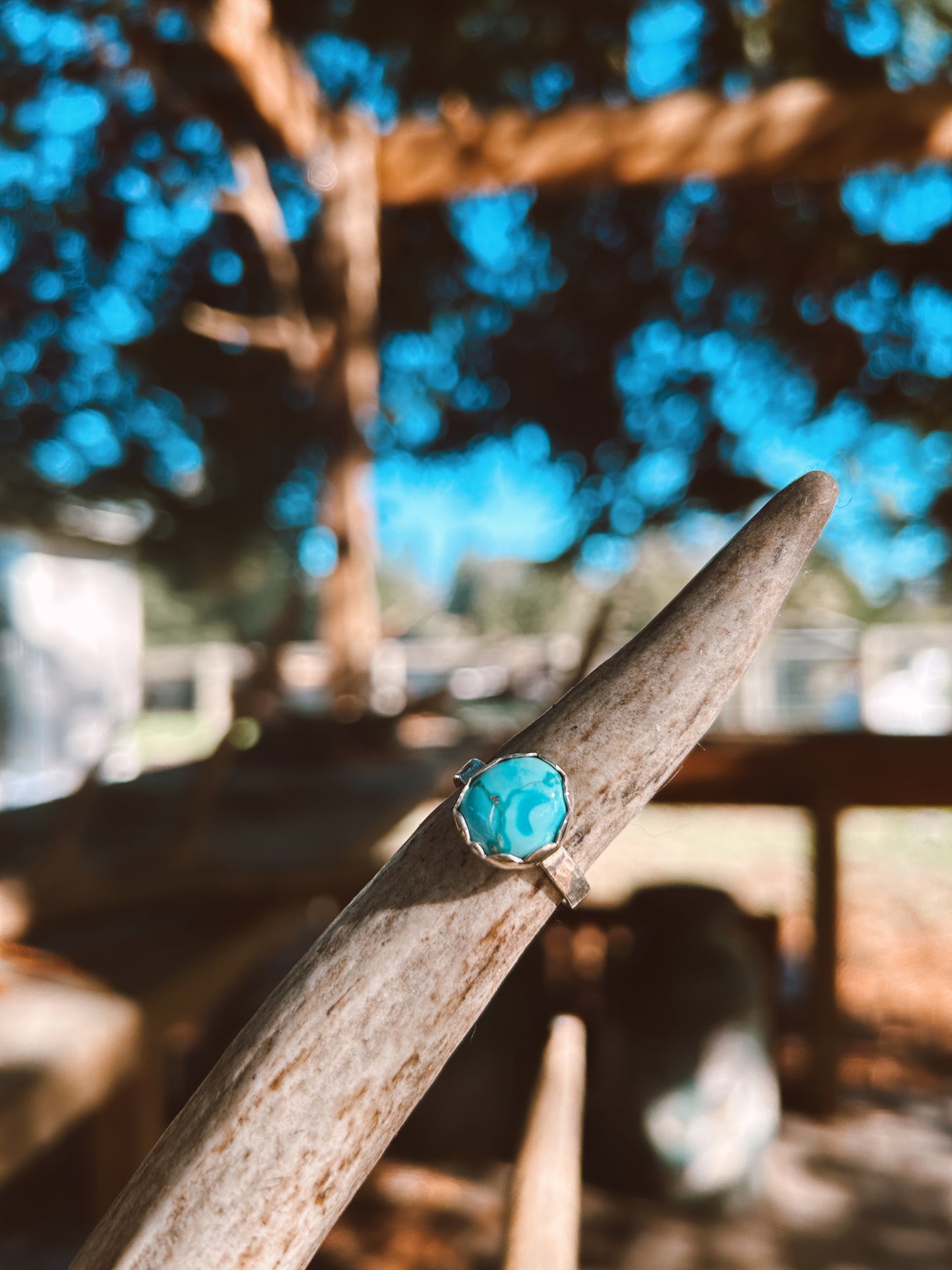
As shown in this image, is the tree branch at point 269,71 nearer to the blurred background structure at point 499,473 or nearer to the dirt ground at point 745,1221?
the blurred background structure at point 499,473

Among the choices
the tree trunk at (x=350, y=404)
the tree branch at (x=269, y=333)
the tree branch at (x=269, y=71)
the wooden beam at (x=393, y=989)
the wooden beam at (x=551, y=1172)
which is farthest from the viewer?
the tree branch at (x=269, y=333)

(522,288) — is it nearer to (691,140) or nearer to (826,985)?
(691,140)

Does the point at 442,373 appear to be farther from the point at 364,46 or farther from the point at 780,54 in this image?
the point at 780,54

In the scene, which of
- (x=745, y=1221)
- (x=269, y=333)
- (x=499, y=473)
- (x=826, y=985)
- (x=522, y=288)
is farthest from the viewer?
(x=499, y=473)

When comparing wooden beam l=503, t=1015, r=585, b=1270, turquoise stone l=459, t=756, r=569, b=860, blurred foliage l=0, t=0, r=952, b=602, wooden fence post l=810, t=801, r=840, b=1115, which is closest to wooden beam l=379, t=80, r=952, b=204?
blurred foliage l=0, t=0, r=952, b=602

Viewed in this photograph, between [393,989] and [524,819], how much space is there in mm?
82

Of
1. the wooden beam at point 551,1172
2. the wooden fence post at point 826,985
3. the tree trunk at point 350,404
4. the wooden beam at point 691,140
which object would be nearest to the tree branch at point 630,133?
the wooden beam at point 691,140

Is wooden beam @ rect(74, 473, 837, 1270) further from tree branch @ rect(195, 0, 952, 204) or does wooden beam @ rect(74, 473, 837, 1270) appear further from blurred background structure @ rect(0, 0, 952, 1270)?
tree branch @ rect(195, 0, 952, 204)

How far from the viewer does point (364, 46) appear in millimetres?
4258

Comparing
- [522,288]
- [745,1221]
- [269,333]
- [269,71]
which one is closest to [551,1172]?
[745,1221]

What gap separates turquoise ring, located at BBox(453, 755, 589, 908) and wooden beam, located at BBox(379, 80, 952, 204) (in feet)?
9.43

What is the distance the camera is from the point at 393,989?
13.9 inches

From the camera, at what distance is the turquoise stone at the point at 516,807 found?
365mm

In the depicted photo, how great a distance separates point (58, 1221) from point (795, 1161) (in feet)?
7.36
